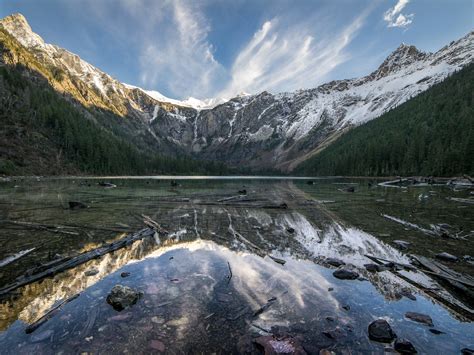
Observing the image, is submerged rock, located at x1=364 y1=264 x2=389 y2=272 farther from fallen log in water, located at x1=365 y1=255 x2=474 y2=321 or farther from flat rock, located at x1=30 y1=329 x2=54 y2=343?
flat rock, located at x1=30 y1=329 x2=54 y2=343

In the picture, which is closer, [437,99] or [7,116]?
[7,116]

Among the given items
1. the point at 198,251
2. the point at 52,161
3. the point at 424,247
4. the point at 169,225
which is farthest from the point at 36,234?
the point at 52,161

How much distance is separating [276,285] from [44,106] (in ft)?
587

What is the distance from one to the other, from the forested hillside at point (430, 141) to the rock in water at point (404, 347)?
100163 millimetres

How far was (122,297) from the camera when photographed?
8.45m

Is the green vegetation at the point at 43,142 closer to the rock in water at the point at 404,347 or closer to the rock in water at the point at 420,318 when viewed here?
the rock in water at the point at 420,318

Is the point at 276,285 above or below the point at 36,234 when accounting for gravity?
below

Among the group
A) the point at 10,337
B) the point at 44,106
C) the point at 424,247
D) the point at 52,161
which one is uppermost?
the point at 44,106

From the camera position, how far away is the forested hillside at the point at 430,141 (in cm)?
9016

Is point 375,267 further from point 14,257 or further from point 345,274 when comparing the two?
point 14,257

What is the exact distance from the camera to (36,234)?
16.9m

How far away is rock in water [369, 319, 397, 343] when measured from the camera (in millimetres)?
6668

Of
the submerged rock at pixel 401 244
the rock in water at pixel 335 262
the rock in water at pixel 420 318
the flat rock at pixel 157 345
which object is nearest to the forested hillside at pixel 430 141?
the submerged rock at pixel 401 244

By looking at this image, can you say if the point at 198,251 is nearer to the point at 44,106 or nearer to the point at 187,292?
the point at 187,292
